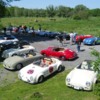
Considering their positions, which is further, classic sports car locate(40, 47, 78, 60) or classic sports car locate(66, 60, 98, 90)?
classic sports car locate(40, 47, 78, 60)

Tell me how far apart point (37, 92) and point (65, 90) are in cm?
167

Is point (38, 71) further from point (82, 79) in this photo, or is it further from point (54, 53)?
point (54, 53)

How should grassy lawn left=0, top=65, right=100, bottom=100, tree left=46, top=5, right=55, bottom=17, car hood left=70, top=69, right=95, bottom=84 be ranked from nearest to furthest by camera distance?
grassy lawn left=0, top=65, right=100, bottom=100 < car hood left=70, top=69, right=95, bottom=84 < tree left=46, top=5, right=55, bottom=17

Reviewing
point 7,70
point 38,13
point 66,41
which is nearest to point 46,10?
point 38,13

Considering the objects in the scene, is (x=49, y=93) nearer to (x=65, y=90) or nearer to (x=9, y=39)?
(x=65, y=90)

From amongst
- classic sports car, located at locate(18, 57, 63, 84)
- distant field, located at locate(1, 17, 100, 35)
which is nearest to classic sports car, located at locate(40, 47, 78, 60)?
classic sports car, located at locate(18, 57, 63, 84)

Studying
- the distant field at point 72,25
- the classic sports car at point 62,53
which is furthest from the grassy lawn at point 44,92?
the distant field at point 72,25

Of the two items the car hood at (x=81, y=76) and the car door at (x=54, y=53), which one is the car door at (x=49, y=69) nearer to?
the car hood at (x=81, y=76)

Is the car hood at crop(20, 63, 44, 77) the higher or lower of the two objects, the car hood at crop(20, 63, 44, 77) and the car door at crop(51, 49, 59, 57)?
the higher

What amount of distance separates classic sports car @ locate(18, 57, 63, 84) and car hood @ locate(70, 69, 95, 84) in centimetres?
223

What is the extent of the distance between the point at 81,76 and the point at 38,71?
294 cm

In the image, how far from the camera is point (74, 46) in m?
29.6

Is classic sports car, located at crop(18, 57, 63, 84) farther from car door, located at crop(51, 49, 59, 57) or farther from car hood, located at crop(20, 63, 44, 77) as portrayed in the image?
car door, located at crop(51, 49, 59, 57)

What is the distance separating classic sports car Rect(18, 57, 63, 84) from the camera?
16555 millimetres
